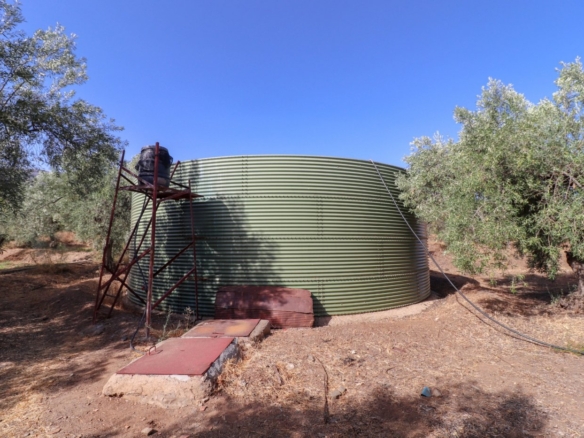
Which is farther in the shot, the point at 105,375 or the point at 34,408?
the point at 105,375

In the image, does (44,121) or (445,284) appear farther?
(445,284)

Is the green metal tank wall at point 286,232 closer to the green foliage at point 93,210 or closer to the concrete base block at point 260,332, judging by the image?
the concrete base block at point 260,332

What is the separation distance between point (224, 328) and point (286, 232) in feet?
10.2

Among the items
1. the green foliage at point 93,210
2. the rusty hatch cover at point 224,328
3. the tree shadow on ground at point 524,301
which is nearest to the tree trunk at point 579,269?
the tree shadow on ground at point 524,301

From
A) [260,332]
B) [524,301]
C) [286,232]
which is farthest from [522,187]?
[260,332]

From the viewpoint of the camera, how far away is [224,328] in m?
6.62

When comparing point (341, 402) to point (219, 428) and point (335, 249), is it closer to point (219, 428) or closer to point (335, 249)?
point (219, 428)

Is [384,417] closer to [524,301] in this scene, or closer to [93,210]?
[524,301]

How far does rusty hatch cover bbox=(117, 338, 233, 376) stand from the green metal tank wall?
10.3 ft

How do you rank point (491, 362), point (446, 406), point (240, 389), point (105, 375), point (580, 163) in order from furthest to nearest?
point (580, 163), point (491, 362), point (105, 375), point (240, 389), point (446, 406)

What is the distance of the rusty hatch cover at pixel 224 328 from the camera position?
246 inches

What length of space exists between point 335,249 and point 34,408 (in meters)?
6.75

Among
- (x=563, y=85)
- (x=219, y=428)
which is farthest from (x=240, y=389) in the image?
(x=563, y=85)

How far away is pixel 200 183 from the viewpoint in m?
9.32
